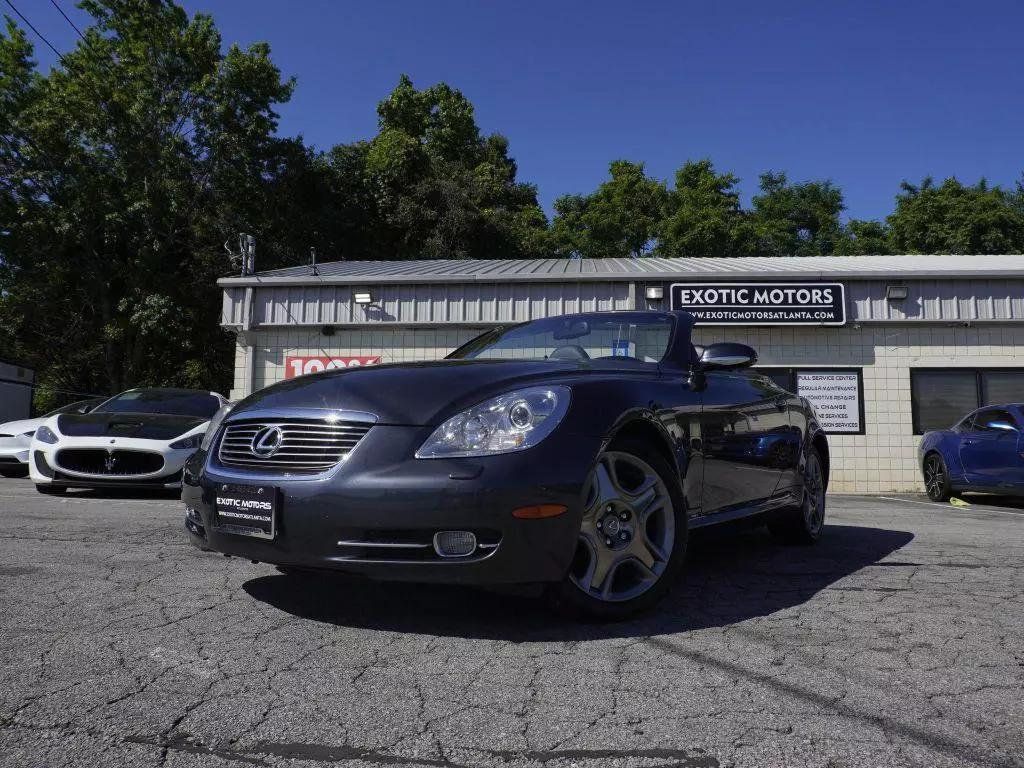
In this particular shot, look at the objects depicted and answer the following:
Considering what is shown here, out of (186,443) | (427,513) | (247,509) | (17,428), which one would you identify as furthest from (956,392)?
(17,428)

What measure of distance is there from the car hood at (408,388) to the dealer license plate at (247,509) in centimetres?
35

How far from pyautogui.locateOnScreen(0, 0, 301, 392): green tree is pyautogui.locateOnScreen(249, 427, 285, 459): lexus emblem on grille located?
814 inches

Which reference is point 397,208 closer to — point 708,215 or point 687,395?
point 708,215

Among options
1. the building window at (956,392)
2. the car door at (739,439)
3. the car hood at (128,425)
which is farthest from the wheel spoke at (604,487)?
the building window at (956,392)

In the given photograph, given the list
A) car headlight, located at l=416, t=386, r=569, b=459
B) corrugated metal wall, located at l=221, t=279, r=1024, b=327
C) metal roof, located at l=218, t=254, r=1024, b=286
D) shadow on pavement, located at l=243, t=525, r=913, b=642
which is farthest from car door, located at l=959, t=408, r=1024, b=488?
car headlight, located at l=416, t=386, r=569, b=459

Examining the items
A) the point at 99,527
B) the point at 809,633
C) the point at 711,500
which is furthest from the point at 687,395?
the point at 99,527

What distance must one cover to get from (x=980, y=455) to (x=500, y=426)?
877 centimetres

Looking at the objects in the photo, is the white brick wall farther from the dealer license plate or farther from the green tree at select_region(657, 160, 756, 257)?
the green tree at select_region(657, 160, 756, 257)

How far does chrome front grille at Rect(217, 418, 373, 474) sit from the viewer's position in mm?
2684

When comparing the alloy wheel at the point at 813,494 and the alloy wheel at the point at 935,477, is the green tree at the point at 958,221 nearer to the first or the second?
the alloy wheel at the point at 935,477

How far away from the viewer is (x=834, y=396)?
12539 millimetres

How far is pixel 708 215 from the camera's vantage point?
107ft

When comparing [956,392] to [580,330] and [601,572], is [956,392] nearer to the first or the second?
[580,330]

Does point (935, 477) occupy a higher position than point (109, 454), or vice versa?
point (109, 454)
